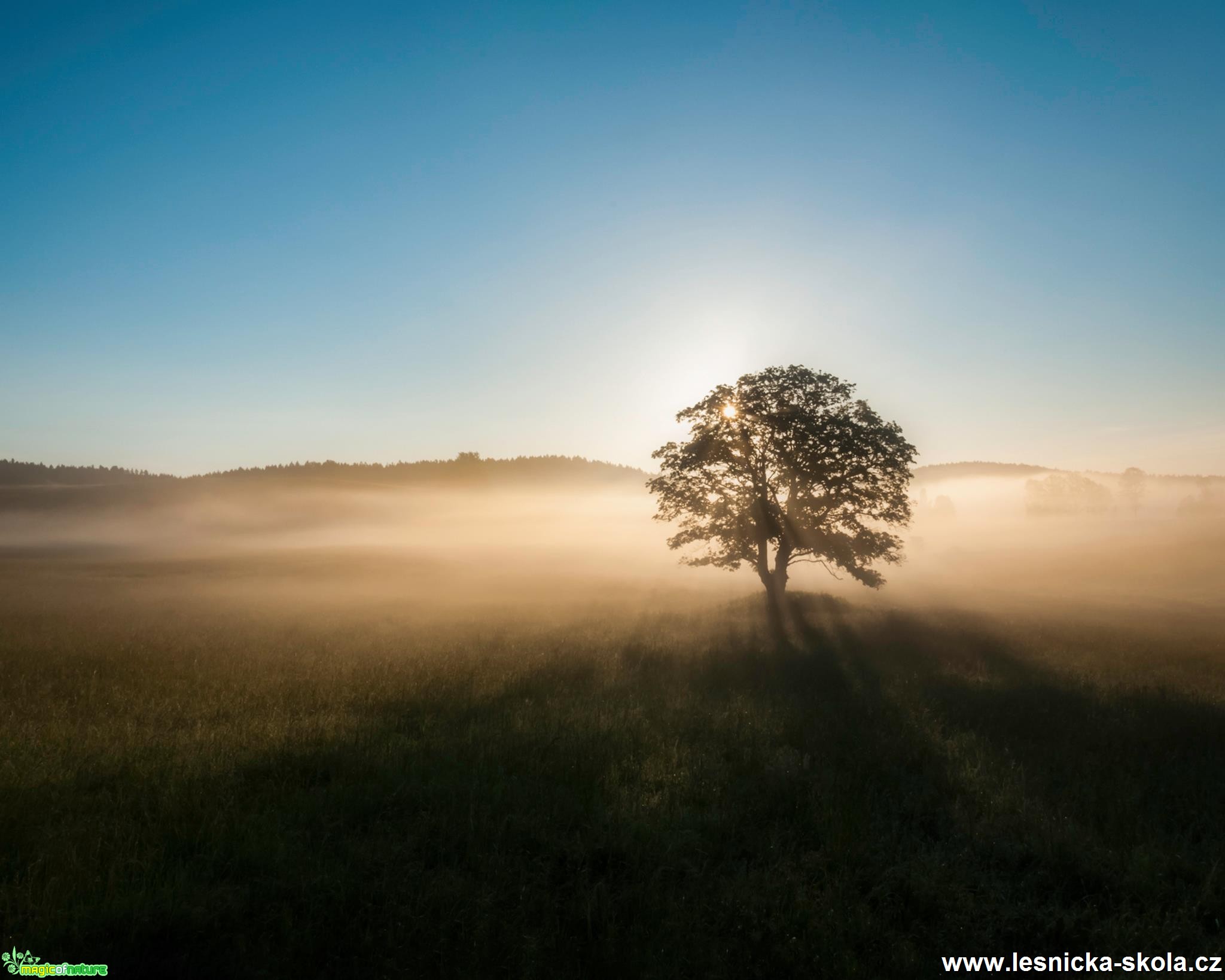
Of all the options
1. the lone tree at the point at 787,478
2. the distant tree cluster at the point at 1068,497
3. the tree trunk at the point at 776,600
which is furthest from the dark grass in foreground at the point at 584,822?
the distant tree cluster at the point at 1068,497

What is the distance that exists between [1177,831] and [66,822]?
11050mm

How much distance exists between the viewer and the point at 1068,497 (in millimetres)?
126000

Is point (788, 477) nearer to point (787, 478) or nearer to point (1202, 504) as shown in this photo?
point (787, 478)

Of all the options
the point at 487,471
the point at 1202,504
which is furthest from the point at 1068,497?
the point at 487,471

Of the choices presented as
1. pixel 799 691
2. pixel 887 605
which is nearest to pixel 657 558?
pixel 887 605

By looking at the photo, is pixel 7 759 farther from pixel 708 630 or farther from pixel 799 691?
pixel 708 630

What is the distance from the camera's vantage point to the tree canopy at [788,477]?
1034 inches

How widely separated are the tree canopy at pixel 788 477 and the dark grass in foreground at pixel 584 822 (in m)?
14.1

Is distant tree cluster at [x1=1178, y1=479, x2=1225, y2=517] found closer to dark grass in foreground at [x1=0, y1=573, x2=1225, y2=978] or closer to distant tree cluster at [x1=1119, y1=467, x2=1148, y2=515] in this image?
distant tree cluster at [x1=1119, y1=467, x2=1148, y2=515]

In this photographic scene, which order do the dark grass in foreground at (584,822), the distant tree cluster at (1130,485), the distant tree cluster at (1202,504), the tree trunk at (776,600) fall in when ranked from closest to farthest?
the dark grass in foreground at (584,822) → the tree trunk at (776,600) → the distant tree cluster at (1202,504) → the distant tree cluster at (1130,485)

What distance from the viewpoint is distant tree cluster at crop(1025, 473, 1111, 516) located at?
12331 cm

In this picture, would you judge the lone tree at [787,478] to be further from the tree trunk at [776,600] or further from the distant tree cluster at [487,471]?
the distant tree cluster at [487,471]

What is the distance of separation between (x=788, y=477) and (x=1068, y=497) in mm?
128867

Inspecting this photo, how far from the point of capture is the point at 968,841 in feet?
21.1
